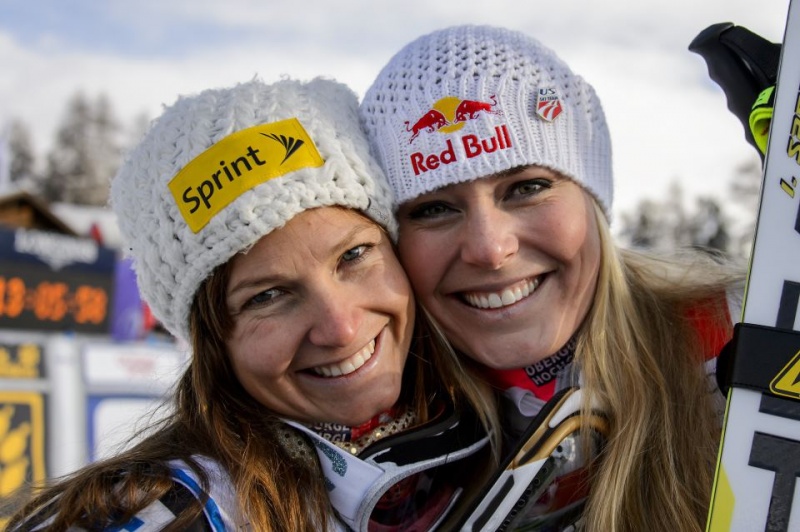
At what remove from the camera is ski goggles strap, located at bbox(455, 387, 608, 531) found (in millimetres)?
1866

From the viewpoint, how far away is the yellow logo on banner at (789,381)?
1522 millimetres

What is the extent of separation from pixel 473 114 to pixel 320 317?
0.68 meters

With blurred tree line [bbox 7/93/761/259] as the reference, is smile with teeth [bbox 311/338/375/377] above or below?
above

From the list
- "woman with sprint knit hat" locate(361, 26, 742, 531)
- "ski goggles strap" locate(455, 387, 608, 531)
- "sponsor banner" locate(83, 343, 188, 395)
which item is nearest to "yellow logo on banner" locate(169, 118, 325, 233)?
"woman with sprint knit hat" locate(361, 26, 742, 531)

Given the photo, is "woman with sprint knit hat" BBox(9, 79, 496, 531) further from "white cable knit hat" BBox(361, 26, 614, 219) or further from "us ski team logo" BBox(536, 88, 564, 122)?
"us ski team logo" BBox(536, 88, 564, 122)

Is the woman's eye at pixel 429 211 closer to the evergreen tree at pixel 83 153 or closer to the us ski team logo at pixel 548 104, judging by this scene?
the us ski team logo at pixel 548 104

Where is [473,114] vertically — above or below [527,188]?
above

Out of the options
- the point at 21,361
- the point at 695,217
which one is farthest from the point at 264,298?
the point at 695,217

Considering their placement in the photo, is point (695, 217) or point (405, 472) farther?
point (695, 217)

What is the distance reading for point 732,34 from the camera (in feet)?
6.92

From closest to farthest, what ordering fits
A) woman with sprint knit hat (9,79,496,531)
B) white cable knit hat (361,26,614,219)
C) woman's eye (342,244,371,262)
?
woman with sprint knit hat (9,79,496,531) < woman's eye (342,244,371,262) < white cable knit hat (361,26,614,219)

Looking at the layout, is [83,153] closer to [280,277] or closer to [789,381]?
[280,277]

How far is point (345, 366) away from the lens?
1970 mm

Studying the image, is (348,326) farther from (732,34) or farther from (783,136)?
(732,34)
